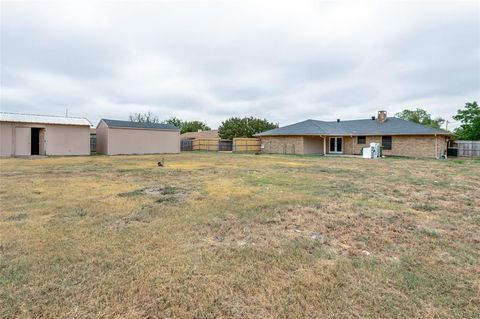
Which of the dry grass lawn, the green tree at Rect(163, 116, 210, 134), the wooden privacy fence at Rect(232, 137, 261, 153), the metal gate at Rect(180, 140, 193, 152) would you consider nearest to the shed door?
the metal gate at Rect(180, 140, 193, 152)

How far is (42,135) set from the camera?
19.8 metres

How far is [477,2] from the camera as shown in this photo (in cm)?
941

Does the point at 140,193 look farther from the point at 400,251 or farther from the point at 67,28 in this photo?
the point at 67,28

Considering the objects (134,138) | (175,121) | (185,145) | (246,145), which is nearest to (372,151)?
(246,145)

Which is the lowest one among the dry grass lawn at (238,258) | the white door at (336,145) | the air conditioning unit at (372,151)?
the dry grass lawn at (238,258)

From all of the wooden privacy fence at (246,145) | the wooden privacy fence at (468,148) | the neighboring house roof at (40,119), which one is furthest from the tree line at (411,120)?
the neighboring house roof at (40,119)

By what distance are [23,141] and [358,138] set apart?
29441mm

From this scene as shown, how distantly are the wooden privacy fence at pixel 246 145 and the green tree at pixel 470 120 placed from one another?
22.3 meters

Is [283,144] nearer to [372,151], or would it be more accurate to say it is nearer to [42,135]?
[372,151]

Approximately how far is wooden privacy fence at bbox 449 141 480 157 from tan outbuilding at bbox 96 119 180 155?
91.3ft

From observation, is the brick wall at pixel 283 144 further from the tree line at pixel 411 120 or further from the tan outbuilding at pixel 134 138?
the tan outbuilding at pixel 134 138

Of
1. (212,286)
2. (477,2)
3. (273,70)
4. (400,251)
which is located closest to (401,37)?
(477,2)

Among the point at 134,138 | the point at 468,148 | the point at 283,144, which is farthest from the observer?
the point at 283,144

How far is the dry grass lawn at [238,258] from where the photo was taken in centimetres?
203
